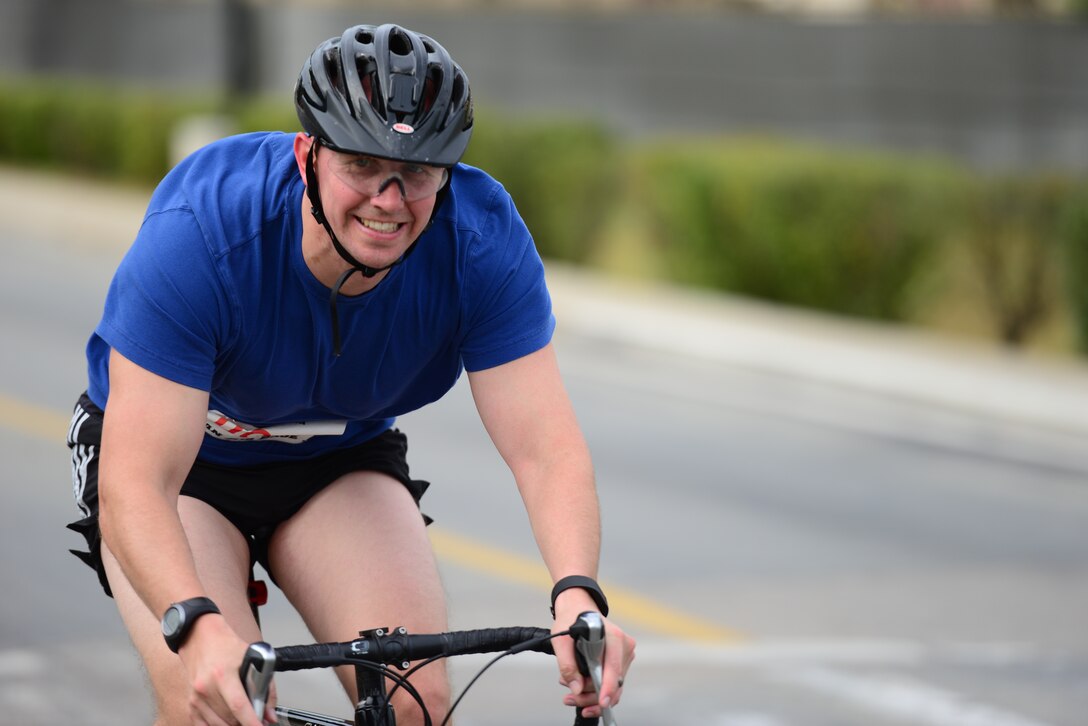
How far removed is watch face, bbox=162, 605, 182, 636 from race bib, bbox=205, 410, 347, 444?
2.66 feet

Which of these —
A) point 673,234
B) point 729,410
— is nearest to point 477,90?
point 673,234

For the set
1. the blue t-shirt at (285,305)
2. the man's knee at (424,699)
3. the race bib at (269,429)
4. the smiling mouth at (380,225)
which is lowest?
the man's knee at (424,699)

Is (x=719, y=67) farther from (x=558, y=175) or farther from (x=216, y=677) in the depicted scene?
(x=216, y=677)

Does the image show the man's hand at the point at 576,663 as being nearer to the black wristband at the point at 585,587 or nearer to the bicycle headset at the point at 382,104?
the black wristband at the point at 585,587

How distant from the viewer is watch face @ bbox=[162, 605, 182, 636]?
318cm

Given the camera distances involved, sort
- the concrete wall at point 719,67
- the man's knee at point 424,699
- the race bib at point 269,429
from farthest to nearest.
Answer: the concrete wall at point 719,67 < the race bib at point 269,429 < the man's knee at point 424,699

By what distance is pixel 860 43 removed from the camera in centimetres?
2189

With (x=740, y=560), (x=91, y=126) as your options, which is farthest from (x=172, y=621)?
(x=91, y=126)

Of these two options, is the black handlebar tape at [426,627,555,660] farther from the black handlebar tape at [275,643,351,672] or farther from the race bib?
the race bib

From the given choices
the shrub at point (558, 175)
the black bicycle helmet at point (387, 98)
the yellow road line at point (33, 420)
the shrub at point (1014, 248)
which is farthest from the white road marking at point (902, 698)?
the shrub at point (558, 175)

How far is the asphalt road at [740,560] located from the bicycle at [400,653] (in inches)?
124

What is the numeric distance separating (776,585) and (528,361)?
5.02 meters

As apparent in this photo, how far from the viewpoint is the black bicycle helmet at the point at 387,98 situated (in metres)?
3.38

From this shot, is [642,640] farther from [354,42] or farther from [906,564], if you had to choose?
[354,42]
